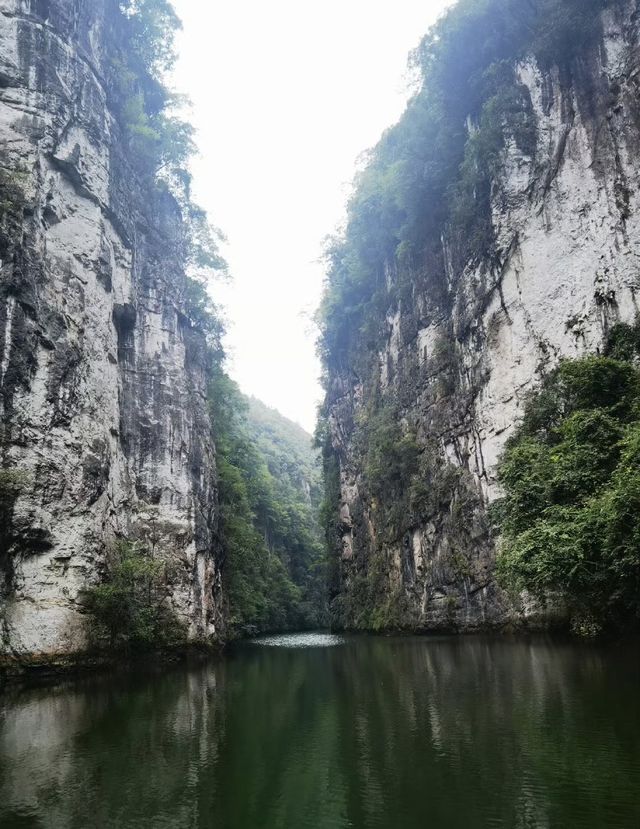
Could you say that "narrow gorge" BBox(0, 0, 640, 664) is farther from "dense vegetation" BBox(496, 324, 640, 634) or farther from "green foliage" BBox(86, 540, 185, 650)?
"dense vegetation" BBox(496, 324, 640, 634)

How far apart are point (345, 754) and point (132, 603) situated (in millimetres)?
13262

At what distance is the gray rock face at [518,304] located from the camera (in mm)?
20188

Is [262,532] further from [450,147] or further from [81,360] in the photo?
[450,147]

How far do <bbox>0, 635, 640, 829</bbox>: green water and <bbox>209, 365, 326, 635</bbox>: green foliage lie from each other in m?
19.3

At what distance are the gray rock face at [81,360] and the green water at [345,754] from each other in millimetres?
5311

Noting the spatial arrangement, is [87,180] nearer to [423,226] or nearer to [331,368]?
[423,226]

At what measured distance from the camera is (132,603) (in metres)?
18.2

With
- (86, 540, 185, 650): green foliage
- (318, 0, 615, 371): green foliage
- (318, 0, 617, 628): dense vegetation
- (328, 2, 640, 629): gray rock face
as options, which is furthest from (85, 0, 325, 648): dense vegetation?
(318, 0, 615, 371): green foliage

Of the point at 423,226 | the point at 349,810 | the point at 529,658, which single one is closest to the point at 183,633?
the point at 529,658

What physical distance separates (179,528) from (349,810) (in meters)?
19.4

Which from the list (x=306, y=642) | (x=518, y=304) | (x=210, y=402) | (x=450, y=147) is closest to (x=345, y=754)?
(x=518, y=304)

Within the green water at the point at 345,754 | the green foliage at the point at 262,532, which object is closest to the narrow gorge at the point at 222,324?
the green foliage at the point at 262,532

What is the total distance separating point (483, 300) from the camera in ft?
81.9

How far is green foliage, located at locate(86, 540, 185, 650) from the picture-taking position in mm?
16672
